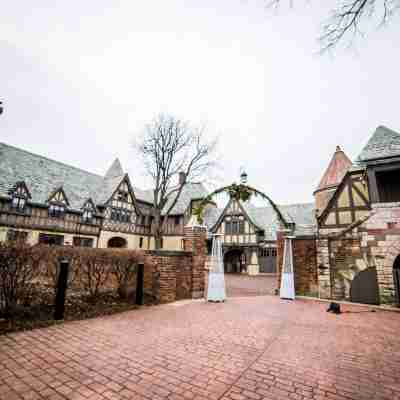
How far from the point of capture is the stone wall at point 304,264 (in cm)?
905

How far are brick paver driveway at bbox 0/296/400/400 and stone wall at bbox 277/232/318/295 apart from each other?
3.89 m

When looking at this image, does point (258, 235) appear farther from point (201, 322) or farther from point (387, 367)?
point (387, 367)

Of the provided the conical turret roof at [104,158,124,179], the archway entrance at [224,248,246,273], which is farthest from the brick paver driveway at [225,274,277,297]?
the conical turret roof at [104,158,124,179]

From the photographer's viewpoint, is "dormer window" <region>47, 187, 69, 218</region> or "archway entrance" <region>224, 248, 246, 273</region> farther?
"archway entrance" <region>224, 248, 246, 273</region>

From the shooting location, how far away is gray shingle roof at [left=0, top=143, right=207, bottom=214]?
58.5 ft

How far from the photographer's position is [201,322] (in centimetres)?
496

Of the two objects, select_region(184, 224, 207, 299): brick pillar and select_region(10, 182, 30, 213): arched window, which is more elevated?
select_region(10, 182, 30, 213): arched window

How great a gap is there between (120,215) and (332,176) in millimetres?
18724

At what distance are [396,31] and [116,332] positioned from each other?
618 centimetres

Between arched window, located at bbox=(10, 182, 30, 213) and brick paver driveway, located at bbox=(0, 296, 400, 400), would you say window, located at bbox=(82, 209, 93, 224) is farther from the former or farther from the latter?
brick paver driveway, located at bbox=(0, 296, 400, 400)

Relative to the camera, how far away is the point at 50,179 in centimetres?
1992

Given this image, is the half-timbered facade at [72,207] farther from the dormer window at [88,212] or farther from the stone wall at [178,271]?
the stone wall at [178,271]

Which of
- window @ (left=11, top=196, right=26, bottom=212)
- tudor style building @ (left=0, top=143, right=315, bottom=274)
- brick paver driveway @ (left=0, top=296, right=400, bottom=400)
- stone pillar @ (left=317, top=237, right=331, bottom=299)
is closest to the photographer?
brick paver driveway @ (left=0, top=296, right=400, bottom=400)

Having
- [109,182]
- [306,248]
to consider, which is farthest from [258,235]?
[109,182]
